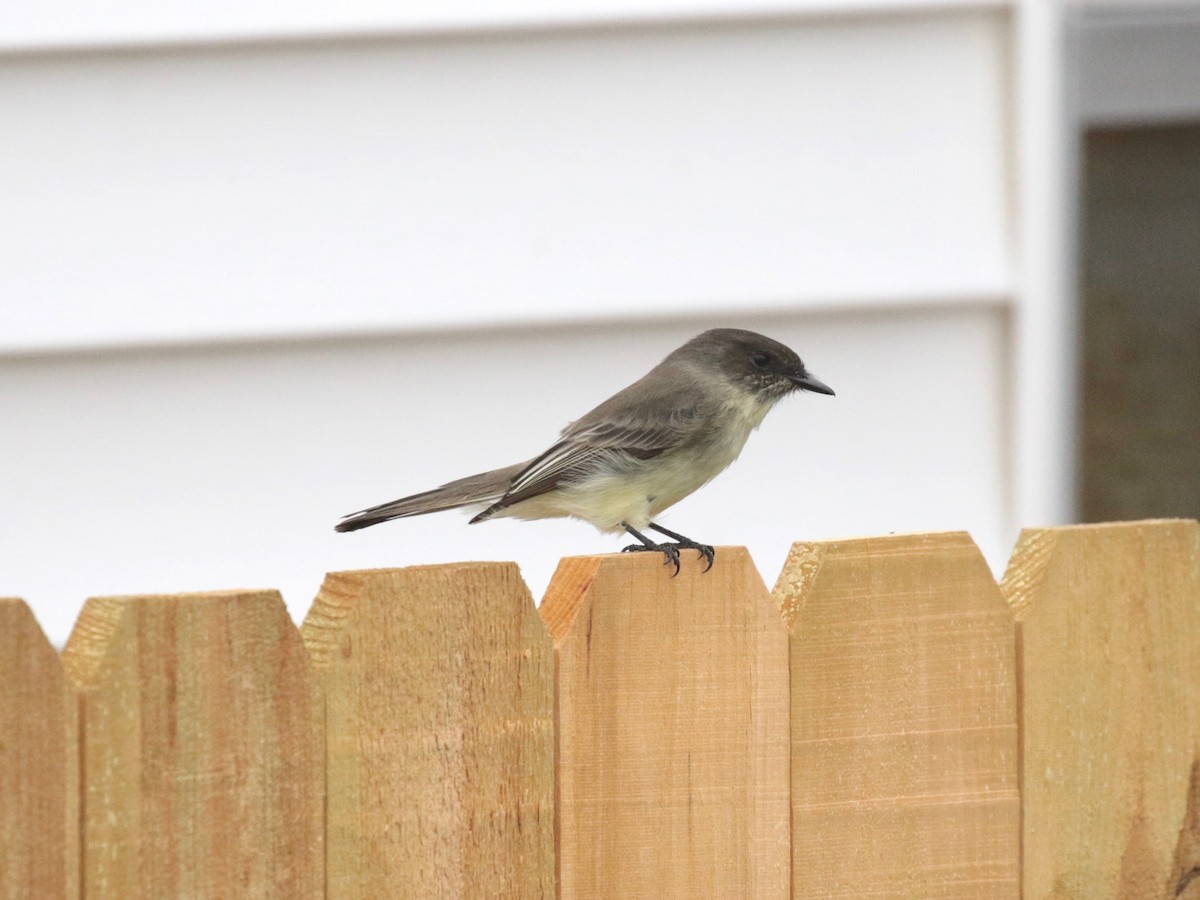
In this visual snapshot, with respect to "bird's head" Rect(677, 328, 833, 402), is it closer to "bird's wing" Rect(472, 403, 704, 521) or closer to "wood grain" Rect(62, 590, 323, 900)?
"bird's wing" Rect(472, 403, 704, 521)

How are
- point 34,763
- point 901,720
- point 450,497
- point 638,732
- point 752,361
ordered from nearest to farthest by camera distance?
point 34,763 < point 638,732 < point 901,720 < point 450,497 < point 752,361

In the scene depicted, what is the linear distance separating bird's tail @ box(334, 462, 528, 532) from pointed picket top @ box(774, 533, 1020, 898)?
131 cm

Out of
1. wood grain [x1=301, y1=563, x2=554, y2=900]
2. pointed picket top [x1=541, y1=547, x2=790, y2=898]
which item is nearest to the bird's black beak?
pointed picket top [x1=541, y1=547, x2=790, y2=898]

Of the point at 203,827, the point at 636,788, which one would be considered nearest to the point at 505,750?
the point at 636,788

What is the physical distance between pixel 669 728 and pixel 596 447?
1.81 meters

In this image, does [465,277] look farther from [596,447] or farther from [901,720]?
[901,720]

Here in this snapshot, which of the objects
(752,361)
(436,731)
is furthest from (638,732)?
(752,361)

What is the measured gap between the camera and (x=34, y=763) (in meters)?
2.52

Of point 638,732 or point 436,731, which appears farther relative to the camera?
point 638,732

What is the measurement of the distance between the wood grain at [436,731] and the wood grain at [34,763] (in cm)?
40

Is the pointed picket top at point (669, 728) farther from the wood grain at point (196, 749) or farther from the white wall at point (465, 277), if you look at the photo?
the white wall at point (465, 277)

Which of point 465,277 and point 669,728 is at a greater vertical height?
point 465,277

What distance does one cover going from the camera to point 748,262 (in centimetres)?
569

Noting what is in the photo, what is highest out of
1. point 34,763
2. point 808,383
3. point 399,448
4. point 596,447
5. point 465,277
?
point 465,277
